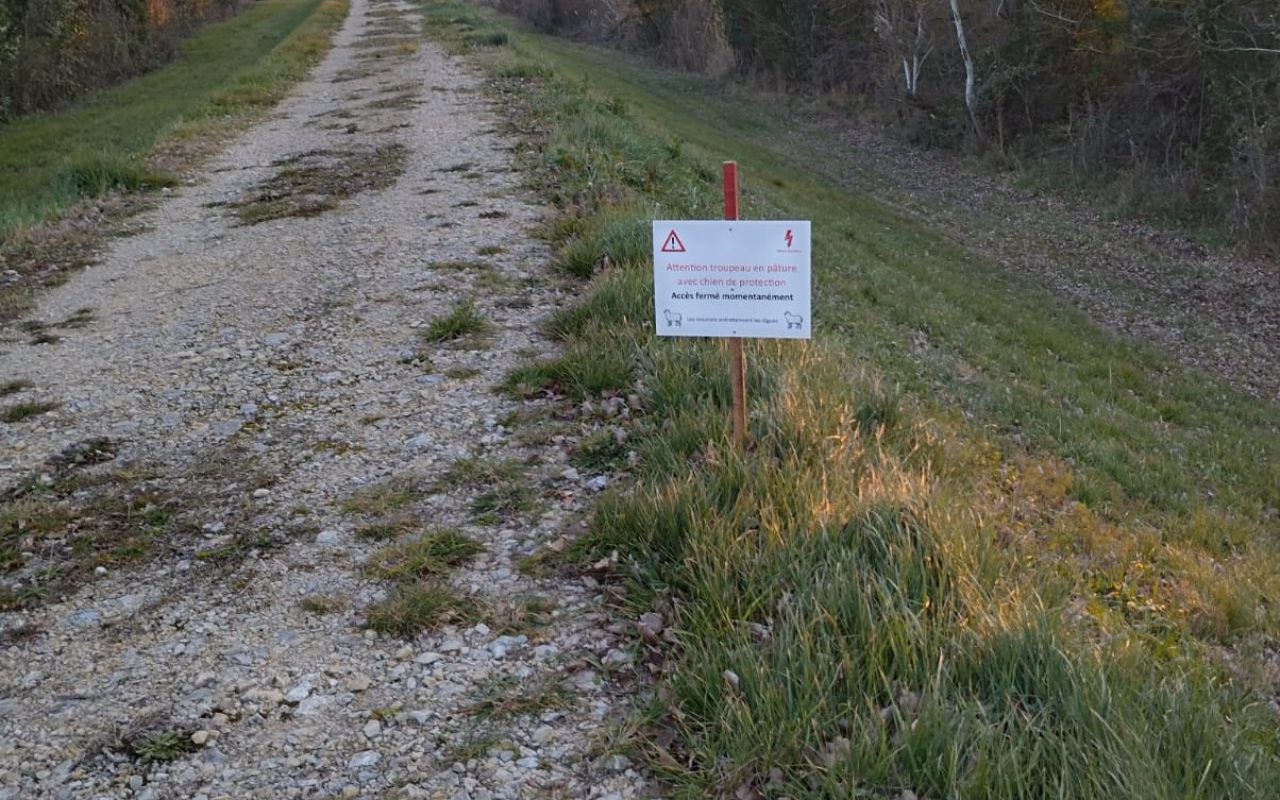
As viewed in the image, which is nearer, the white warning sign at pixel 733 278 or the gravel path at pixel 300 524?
the gravel path at pixel 300 524

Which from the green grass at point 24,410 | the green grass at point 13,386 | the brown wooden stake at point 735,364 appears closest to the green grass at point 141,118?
the green grass at point 13,386

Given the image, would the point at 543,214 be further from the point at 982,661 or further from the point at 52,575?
the point at 982,661

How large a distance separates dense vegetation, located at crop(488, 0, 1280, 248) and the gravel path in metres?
13.5

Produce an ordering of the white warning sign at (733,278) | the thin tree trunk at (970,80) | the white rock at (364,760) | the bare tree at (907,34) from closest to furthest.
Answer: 1. the white rock at (364,760)
2. the white warning sign at (733,278)
3. the thin tree trunk at (970,80)
4. the bare tree at (907,34)

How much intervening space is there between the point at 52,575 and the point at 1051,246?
666 inches

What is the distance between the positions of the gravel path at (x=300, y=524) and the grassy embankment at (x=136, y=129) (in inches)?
39.6

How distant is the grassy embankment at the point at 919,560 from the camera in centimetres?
295

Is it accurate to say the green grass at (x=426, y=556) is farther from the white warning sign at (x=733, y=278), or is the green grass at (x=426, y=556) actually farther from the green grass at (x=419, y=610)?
the white warning sign at (x=733, y=278)

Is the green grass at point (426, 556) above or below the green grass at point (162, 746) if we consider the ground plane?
above

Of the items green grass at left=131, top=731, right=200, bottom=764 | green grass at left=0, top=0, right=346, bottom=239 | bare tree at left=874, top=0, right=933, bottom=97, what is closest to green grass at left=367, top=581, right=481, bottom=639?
green grass at left=131, top=731, right=200, bottom=764

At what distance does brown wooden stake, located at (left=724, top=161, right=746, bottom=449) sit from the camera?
438cm

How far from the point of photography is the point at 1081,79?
22938mm

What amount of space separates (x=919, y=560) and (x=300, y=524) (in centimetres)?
281

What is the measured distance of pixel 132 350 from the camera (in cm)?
727
